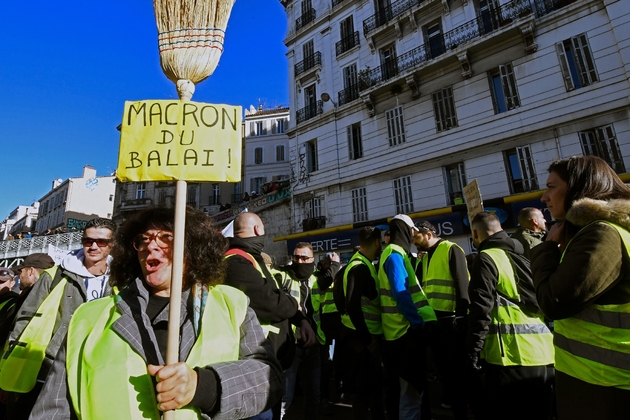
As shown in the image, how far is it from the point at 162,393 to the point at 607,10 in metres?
16.3

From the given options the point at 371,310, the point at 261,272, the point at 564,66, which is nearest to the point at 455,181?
the point at 564,66

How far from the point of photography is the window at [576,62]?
11.9m

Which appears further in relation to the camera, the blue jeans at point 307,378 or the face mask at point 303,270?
the face mask at point 303,270

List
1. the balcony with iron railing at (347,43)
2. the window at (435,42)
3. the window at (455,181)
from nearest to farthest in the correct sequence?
the window at (455,181), the window at (435,42), the balcony with iron railing at (347,43)

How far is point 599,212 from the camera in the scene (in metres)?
1.65

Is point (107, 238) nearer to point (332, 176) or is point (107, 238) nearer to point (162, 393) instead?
point (162, 393)

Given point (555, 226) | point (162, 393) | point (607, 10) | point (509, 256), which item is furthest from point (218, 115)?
point (607, 10)

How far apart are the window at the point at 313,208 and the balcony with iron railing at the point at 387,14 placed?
8.84 m

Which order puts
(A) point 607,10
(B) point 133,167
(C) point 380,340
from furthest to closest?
(A) point 607,10
(C) point 380,340
(B) point 133,167

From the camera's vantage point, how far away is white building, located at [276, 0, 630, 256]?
11.9 metres

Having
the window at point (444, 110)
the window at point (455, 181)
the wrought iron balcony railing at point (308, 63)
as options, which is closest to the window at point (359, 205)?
the window at point (455, 181)

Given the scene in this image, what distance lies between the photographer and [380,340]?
3777 millimetres

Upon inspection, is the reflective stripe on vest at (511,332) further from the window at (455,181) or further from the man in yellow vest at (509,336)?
the window at (455,181)

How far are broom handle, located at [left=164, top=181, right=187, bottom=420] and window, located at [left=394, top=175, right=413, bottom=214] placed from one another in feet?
48.5
